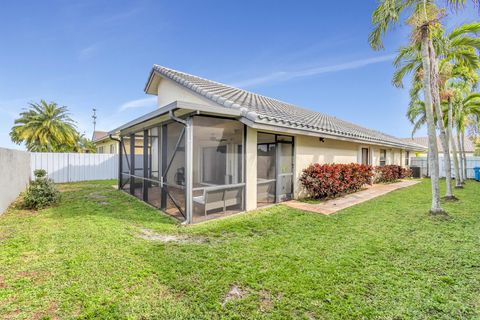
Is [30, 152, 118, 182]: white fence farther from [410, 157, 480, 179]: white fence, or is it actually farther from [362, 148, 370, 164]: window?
[410, 157, 480, 179]: white fence

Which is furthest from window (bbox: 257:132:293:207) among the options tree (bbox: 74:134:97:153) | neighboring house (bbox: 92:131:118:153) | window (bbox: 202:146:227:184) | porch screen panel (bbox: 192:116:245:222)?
tree (bbox: 74:134:97:153)

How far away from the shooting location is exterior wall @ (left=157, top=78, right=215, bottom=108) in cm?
948

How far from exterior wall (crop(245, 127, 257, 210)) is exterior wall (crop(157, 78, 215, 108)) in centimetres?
203

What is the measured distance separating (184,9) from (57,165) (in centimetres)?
1334

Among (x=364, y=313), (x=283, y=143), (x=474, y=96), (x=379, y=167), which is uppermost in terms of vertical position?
(x=474, y=96)

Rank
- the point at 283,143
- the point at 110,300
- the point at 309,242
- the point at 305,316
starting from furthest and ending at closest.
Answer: the point at 283,143
the point at 309,242
the point at 110,300
the point at 305,316

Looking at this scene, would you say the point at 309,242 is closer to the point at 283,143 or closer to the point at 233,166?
the point at 233,166

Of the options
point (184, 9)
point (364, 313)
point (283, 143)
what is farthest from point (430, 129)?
point (184, 9)

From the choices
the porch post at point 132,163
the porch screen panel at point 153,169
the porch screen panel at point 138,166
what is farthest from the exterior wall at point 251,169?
the porch post at point 132,163

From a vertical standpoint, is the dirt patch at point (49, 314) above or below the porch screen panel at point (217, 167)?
below

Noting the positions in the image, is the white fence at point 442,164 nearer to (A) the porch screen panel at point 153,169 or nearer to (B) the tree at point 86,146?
(A) the porch screen panel at point 153,169

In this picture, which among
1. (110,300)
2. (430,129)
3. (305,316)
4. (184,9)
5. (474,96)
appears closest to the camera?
(305,316)

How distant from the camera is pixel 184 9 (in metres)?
11.2

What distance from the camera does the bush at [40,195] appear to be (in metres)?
7.81
